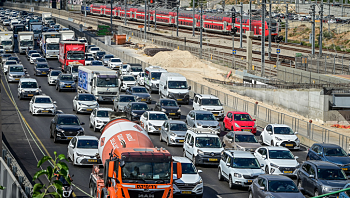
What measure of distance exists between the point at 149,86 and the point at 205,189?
29988 mm

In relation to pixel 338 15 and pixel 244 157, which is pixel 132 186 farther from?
pixel 338 15

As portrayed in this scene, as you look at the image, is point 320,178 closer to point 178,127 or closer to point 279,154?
point 279,154

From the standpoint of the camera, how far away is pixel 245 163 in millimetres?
23875

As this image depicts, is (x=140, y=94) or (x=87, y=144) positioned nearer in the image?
(x=87, y=144)

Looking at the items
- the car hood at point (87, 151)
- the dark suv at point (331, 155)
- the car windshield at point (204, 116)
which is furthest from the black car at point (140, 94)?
the dark suv at point (331, 155)

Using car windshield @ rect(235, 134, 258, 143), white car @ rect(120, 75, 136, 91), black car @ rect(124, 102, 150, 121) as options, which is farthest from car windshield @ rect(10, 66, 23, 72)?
car windshield @ rect(235, 134, 258, 143)

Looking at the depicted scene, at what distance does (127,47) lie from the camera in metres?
97.4

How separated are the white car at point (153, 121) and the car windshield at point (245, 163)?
11464 millimetres

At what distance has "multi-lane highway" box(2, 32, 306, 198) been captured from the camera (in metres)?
23.5

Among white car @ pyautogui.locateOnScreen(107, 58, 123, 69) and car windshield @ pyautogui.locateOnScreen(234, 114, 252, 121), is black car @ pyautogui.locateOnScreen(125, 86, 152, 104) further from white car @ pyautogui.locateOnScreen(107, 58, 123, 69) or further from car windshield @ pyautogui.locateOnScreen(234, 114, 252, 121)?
white car @ pyautogui.locateOnScreen(107, 58, 123, 69)

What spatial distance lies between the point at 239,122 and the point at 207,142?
877cm

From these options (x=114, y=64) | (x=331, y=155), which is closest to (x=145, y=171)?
(x=331, y=155)

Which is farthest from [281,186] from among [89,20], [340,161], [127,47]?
[89,20]

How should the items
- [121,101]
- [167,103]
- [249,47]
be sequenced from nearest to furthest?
[167,103]
[121,101]
[249,47]
